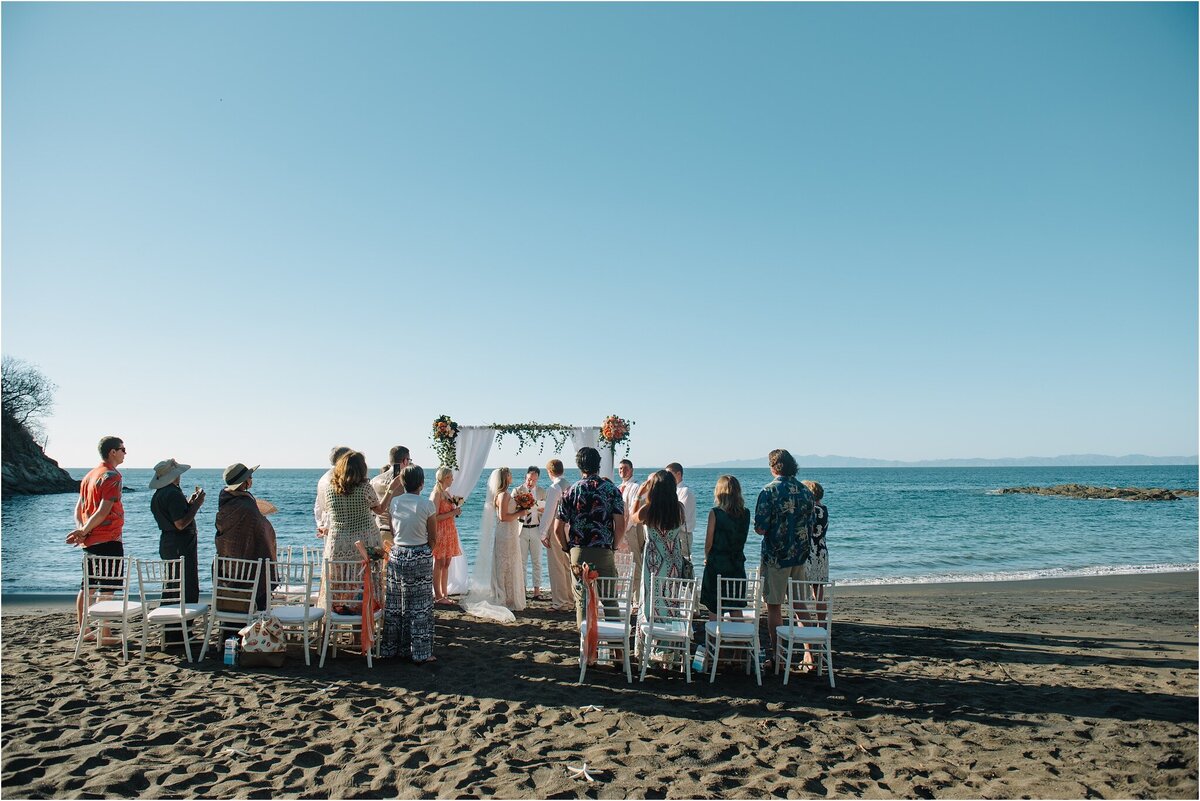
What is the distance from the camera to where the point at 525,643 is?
7211 mm

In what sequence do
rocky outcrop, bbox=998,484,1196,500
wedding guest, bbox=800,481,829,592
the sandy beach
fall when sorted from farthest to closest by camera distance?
rocky outcrop, bbox=998,484,1196,500 < wedding guest, bbox=800,481,829,592 < the sandy beach

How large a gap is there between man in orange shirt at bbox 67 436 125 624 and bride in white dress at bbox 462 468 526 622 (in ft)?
12.9

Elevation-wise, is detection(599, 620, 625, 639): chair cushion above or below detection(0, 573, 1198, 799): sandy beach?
above

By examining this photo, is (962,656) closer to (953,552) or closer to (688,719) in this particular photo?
(688,719)

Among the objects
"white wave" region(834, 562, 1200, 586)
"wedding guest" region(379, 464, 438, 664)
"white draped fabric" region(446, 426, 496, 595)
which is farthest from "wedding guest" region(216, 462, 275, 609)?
"white wave" region(834, 562, 1200, 586)

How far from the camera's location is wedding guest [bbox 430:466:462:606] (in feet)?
28.5

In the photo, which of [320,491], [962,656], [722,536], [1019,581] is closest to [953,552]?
[1019,581]

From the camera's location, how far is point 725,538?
6082 mm

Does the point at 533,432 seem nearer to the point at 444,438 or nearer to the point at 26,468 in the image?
the point at 444,438

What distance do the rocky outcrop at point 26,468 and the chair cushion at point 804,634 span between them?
51.9 m

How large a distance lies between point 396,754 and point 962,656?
220 inches

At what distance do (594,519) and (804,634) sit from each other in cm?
197

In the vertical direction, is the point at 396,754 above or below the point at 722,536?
below

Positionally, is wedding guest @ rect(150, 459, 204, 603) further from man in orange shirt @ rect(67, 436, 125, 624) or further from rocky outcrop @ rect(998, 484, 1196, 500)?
rocky outcrop @ rect(998, 484, 1196, 500)
